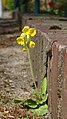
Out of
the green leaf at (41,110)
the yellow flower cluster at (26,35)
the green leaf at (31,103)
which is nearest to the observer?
the yellow flower cluster at (26,35)

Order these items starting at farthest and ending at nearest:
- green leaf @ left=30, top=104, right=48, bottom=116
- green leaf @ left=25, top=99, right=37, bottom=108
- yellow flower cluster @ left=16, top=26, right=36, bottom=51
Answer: green leaf @ left=25, top=99, right=37, bottom=108, green leaf @ left=30, top=104, right=48, bottom=116, yellow flower cluster @ left=16, top=26, right=36, bottom=51

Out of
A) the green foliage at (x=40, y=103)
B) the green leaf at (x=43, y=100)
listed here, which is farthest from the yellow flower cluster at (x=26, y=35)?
the green leaf at (x=43, y=100)

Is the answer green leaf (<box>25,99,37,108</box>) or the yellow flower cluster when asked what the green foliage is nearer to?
green leaf (<box>25,99,37,108</box>)

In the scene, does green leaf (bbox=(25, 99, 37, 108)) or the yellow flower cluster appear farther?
green leaf (bbox=(25, 99, 37, 108))

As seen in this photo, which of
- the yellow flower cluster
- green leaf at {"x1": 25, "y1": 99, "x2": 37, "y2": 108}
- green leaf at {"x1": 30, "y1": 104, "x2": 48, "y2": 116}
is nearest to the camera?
the yellow flower cluster

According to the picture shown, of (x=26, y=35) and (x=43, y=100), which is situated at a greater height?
(x=26, y=35)

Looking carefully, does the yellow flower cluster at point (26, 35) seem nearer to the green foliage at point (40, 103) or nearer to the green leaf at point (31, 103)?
the green foliage at point (40, 103)

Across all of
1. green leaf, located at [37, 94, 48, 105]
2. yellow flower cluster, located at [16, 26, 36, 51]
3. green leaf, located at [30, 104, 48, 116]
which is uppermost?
yellow flower cluster, located at [16, 26, 36, 51]

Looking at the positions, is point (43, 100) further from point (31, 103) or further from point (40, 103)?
point (31, 103)

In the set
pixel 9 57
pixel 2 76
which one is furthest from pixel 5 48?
pixel 2 76

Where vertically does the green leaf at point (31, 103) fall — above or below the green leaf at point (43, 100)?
below

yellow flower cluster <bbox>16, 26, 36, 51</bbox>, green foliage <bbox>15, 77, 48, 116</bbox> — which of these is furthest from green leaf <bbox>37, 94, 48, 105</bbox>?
yellow flower cluster <bbox>16, 26, 36, 51</bbox>

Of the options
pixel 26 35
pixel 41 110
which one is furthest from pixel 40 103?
pixel 26 35

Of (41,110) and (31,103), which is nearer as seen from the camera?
(41,110)
